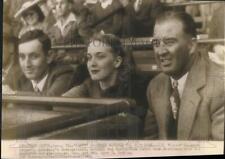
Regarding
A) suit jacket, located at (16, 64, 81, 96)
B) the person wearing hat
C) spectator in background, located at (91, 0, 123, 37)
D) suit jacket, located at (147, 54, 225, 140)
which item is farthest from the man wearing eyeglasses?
the person wearing hat

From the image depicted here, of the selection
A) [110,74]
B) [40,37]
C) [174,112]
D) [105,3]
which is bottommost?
[174,112]

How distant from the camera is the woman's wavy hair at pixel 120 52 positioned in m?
1.25

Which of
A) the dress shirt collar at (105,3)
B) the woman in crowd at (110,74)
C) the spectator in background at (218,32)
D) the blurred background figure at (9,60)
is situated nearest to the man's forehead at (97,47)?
the woman in crowd at (110,74)

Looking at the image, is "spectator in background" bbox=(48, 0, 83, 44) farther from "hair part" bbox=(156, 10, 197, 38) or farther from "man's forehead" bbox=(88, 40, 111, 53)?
"hair part" bbox=(156, 10, 197, 38)

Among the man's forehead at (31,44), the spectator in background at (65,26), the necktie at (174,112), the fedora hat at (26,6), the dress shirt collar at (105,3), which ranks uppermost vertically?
the dress shirt collar at (105,3)

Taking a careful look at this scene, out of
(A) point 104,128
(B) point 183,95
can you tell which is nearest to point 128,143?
(A) point 104,128

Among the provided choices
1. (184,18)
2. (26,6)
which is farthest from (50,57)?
(184,18)

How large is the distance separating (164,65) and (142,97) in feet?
0.38

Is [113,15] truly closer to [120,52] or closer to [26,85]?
[120,52]

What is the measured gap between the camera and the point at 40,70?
1229mm

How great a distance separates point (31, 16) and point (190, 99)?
20.6 inches

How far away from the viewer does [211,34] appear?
1302 millimetres

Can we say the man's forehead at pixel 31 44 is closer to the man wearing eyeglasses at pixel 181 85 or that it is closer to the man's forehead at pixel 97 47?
the man's forehead at pixel 97 47

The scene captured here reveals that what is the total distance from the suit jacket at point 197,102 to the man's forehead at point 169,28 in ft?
0.33
